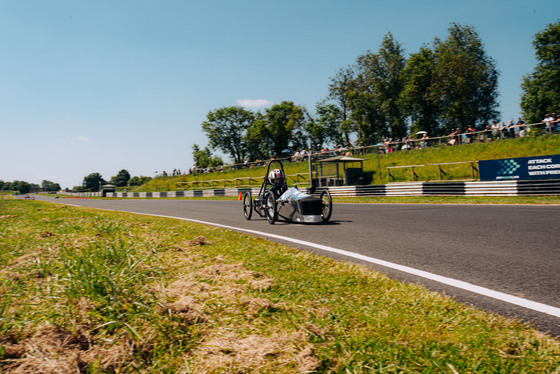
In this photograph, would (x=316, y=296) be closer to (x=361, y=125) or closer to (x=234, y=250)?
(x=234, y=250)

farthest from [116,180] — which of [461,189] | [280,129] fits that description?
[461,189]

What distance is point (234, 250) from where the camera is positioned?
5.20 m

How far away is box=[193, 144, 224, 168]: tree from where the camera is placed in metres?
108

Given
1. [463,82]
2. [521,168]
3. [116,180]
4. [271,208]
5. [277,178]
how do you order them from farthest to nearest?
[116,180] < [463,82] < [521,168] < [277,178] < [271,208]

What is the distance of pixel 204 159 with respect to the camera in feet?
363

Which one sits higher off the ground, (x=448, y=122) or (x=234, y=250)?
(x=448, y=122)

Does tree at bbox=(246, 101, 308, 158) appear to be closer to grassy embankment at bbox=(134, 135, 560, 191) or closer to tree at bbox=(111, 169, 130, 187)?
grassy embankment at bbox=(134, 135, 560, 191)

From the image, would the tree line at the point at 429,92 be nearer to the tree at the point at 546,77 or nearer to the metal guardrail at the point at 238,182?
the tree at the point at 546,77

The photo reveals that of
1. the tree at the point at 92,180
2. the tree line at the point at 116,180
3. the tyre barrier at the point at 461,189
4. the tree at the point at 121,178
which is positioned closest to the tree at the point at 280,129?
the tyre barrier at the point at 461,189

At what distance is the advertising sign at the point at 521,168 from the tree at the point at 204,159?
308 feet

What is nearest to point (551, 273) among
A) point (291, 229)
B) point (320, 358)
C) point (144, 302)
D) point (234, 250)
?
point (320, 358)

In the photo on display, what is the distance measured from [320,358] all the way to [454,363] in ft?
2.37

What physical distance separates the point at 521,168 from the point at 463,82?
136 feet

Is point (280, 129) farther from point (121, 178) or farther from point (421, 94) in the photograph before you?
point (121, 178)
